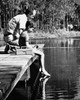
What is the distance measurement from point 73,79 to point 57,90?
2016 mm

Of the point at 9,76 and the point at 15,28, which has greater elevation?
the point at 15,28

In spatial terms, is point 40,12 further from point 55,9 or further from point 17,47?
point 17,47

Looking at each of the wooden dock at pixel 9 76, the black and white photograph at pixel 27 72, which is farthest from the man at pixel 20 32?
the wooden dock at pixel 9 76

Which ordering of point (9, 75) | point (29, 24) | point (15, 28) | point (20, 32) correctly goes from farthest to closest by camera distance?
1. point (15, 28)
2. point (20, 32)
3. point (29, 24)
4. point (9, 75)

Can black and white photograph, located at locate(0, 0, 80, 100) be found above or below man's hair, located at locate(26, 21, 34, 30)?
below

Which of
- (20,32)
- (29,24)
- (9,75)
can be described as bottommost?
(9,75)

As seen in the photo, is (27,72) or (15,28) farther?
(15,28)

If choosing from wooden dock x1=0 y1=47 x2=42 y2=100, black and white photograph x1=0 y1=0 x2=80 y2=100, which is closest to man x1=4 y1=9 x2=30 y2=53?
black and white photograph x1=0 y1=0 x2=80 y2=100

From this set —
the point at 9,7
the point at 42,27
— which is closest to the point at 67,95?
the point at 9,7

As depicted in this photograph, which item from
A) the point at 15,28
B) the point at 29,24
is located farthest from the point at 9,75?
the point at 15,28

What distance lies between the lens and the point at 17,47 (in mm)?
12867

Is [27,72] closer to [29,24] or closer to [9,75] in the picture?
[29,24]

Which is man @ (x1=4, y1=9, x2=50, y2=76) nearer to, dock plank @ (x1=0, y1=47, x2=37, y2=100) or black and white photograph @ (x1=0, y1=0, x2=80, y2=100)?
black and white photograph @ (x1=0, y1=0, x2=80, y2=100)

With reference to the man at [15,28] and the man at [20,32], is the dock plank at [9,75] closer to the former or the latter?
the man at [20,32]
